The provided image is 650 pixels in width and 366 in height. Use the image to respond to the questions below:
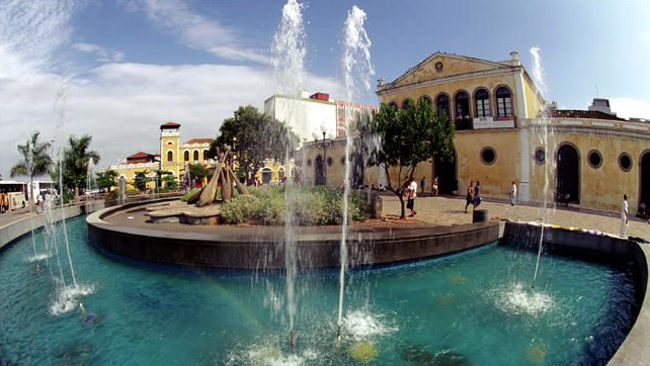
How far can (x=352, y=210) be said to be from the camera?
14352 mm

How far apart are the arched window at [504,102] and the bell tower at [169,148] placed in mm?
47423

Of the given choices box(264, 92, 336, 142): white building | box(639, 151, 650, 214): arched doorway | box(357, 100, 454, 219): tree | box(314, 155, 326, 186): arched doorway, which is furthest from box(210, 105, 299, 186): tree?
box(639, 151, 650, 214): arched doorway

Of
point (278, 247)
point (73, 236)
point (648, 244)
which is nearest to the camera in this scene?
point (278, 247)

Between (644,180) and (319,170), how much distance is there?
92.1 feet

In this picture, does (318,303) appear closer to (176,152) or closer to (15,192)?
(15,192)

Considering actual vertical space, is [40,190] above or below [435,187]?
above

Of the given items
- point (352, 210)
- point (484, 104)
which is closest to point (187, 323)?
point (352, 210)

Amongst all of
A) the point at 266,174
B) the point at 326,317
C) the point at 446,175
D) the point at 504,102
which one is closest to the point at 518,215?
the point at 446,175

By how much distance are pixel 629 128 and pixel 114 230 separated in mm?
24691

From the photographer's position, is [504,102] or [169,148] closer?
[504,102]

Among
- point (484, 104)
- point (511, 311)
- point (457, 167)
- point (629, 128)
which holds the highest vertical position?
point (484, 104)

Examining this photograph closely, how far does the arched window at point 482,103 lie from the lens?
24688 millimetres

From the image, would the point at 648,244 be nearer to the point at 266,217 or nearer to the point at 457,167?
the point at 266,217

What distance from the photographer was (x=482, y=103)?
24906mm
